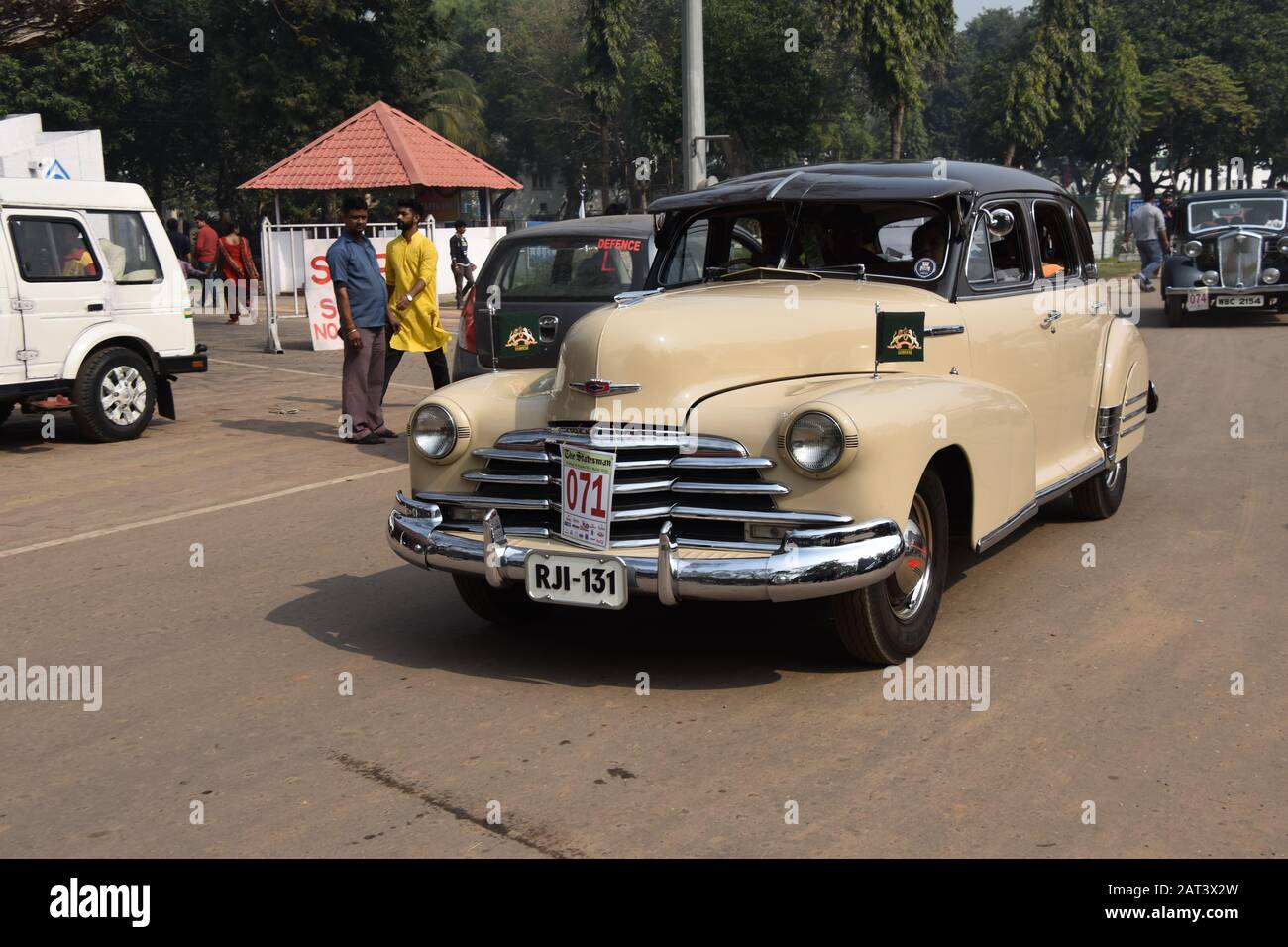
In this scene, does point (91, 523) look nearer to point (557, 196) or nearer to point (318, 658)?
point (318, 658)

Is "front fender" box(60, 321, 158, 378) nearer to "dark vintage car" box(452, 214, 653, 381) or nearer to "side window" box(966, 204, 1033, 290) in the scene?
"dark vintage car" box(452, 214, 653, 381)

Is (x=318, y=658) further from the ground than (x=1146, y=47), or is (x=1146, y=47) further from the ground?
(x=1146, y=47)

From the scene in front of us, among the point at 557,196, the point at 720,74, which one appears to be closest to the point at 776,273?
the point at 720,74

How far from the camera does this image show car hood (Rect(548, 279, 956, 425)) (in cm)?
523

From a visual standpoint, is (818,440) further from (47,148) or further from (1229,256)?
(47,148)

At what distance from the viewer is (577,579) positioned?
16.5 feet

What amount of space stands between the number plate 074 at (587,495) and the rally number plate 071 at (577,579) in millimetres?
100

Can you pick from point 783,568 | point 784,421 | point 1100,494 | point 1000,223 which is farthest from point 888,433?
point 1100,494

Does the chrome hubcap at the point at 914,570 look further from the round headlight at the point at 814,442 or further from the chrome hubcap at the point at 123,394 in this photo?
the chrome hubcap at the point at 123,394

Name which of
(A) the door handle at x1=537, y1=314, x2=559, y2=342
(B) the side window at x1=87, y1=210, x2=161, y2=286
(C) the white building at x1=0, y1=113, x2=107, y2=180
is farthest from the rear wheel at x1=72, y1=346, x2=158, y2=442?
(C) the white building at x1=0, y1=113, x2=107, y2=180

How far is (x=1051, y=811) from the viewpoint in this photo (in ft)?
13.0

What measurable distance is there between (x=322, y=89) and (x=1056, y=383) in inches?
1456

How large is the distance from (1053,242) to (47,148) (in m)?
17.2

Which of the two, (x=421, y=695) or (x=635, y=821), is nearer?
(x=635, y=821)
